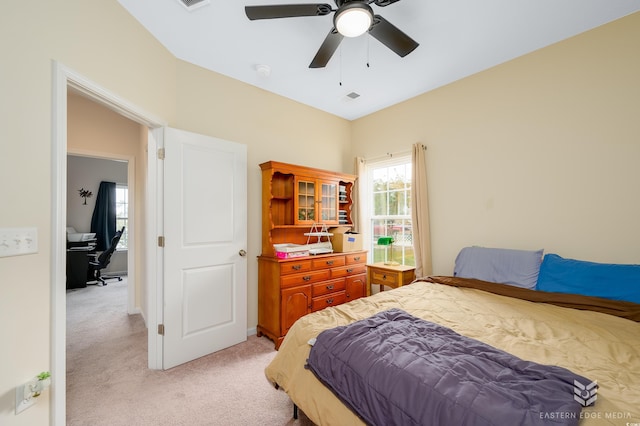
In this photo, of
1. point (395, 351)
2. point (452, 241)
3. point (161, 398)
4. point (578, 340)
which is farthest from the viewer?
point (452, 241)

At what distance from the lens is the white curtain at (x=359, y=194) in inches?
156

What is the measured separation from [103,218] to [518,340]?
7.66 m

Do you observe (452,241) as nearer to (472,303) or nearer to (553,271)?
(553,271)

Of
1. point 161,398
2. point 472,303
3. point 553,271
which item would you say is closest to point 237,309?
point 161,398

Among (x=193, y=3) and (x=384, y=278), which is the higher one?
(x=193, y=3)

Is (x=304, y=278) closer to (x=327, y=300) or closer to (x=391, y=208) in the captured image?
(x=327, y=300)

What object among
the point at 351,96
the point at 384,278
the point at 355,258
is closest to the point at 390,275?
the point at 384,278

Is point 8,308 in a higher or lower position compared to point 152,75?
lower

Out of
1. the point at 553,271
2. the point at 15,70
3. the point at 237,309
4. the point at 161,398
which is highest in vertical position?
the point at 15,70

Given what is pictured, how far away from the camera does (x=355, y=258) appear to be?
11.3ft

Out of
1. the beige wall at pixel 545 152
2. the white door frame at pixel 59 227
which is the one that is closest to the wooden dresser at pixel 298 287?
the beige wall at pixel 545 152

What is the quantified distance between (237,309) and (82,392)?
1.26 metres

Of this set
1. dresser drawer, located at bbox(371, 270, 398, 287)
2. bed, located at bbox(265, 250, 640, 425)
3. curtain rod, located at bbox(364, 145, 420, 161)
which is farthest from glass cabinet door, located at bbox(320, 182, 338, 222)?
bed, located at bbox(265, 250, 640, 425)

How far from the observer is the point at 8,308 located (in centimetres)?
122
